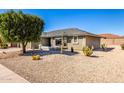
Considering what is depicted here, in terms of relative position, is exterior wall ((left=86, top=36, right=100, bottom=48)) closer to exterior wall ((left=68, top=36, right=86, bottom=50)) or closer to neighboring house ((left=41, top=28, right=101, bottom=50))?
neighboring house ((left=41, top=28, right=101, bottom=50))

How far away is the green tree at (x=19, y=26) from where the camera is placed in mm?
15239

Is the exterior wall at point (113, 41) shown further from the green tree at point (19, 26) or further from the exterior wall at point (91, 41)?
the green tree at point (19, 26)

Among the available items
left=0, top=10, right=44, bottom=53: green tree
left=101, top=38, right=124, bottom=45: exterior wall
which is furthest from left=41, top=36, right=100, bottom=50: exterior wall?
left=101, top=38, right=124, bottom=45: exterior wall

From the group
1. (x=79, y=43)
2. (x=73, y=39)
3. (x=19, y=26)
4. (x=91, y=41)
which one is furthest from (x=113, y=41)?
(x=19, y=26)

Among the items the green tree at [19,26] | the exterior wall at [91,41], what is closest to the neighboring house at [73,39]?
the exterior wall at [91,41]

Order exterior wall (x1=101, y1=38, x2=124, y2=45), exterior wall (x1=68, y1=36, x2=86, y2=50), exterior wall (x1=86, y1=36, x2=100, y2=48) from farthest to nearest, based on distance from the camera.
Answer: exterior wall (x1=101, y1=38, x2=124, y2=45) → exterior wall (x1=86, y1=36, x2=100, y2=48) → exterior wall (x1=68, y1=36, x2=86, y2=50)

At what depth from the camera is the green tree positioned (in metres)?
15.2

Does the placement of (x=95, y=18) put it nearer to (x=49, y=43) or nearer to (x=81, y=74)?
(x=81, y=74)

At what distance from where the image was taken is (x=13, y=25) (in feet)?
50.4

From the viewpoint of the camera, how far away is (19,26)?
15.5 metres

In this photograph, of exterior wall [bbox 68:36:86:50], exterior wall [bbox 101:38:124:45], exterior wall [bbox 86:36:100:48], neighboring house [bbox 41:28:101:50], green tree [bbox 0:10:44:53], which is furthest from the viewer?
exterior wall [bbox 101:38:124:45]

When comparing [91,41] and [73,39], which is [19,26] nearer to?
[73,39]
